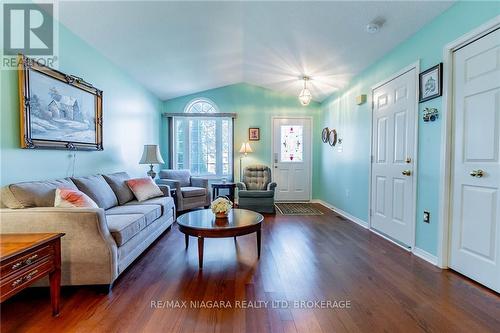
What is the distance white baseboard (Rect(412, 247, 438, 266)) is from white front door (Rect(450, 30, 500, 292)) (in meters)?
0.15

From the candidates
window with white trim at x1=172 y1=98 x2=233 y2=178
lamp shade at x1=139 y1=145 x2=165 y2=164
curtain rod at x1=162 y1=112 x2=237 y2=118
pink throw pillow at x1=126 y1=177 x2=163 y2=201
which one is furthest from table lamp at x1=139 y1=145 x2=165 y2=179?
curtain rod at x1=162 y1=112 x2=237 y2=118

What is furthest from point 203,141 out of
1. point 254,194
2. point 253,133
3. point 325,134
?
point 325,134

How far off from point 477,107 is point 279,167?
3963mm

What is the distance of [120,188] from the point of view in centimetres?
323

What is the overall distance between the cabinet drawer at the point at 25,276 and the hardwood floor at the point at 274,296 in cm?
34

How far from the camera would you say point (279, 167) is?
229 inches

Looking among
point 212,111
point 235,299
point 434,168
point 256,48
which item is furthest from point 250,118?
point 235,299

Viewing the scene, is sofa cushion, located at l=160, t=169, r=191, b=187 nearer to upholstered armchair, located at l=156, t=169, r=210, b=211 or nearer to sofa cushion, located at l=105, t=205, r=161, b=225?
upholstered armchair, located at l=156, t=169, r=210, b=211

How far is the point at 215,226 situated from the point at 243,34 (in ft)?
8.51

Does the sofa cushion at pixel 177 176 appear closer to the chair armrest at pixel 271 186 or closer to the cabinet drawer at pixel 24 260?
the chair armrest at pixel 271 186

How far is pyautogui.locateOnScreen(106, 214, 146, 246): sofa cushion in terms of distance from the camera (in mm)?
2041

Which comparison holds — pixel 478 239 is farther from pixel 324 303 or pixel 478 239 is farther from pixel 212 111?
pixel 212 111

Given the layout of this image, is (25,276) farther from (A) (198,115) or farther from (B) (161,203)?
(A) (198,115)

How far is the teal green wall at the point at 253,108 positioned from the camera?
18.8 feet
